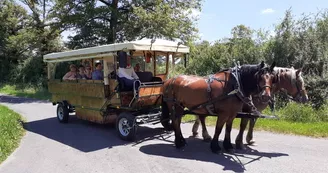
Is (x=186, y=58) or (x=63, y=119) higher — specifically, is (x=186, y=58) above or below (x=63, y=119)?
above

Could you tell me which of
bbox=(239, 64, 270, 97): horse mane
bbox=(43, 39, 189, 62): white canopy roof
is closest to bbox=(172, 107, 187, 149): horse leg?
bbox=(239, 64, 270, 97): horse mane

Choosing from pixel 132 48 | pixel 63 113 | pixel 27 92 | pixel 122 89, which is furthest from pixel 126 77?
pixel 27 92

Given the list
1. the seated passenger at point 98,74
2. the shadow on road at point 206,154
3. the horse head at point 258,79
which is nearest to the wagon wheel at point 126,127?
the shadow on road at point 206,154

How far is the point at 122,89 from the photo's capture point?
7.63 m

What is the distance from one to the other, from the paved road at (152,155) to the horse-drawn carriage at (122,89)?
0.60 meters

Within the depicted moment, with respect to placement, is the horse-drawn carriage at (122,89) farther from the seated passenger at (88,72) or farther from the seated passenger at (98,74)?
the seated passenger at (88,72)

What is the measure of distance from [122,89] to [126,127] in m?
1.00

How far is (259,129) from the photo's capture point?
8.20m

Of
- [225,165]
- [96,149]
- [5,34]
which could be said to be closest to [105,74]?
[96,149]

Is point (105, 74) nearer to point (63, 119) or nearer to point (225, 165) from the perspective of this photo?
point (63, 119)

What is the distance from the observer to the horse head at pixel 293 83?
5.64 m

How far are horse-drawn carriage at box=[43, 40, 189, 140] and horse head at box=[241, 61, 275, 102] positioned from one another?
2.50m

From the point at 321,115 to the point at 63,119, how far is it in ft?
27.7

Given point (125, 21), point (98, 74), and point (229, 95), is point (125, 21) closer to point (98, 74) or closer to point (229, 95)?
point (98, 74)
